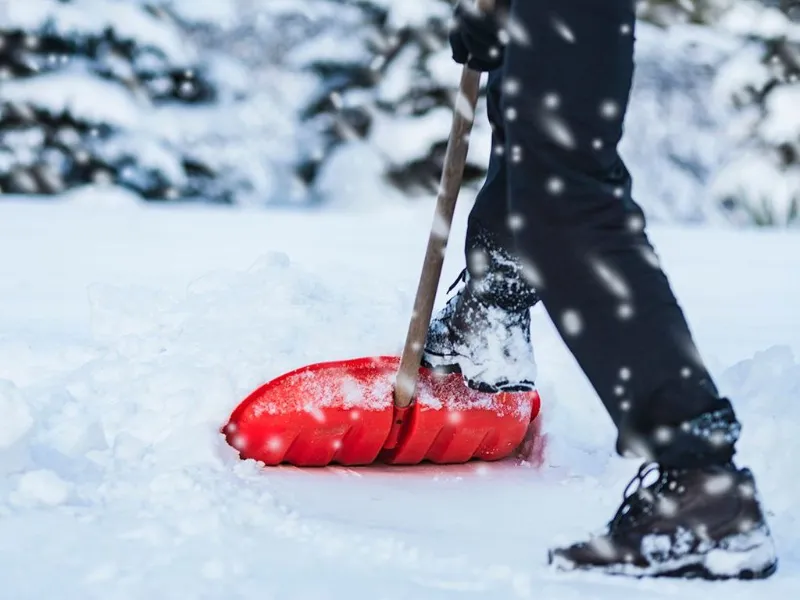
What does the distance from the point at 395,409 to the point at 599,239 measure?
25.5 inches

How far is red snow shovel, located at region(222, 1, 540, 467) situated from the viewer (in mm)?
1678

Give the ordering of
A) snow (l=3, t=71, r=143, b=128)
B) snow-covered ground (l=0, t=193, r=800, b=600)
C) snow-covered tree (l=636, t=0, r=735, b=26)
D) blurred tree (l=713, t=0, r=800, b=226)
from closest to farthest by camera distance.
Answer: snow-covered ground (l=0, t=193, r=800, b=600), snow (l=3, t=71, r=143, b=128), blurred tree (l=713, t=0, r=800, b=226), snow-covered tree (l=636, t=0, r=735, b=26)

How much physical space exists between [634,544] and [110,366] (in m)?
1.06

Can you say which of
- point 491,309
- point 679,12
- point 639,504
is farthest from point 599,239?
point 679,12

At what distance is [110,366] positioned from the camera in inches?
74.3

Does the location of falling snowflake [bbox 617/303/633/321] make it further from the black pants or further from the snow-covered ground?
the snow-covered ground

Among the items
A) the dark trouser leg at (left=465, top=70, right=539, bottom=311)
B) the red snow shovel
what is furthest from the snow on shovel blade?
the dark trouser leg at (left=465, top=70, right=539, bottom=311)

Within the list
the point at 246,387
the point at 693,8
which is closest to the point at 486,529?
the point at 246,387

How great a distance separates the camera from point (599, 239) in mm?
1209

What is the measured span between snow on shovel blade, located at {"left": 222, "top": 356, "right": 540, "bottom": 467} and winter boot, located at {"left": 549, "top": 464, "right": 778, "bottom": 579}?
597 millimetres

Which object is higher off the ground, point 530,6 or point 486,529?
point 530,6

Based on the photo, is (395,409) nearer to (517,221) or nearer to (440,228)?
(440,228)

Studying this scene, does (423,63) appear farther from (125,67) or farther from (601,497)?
(601,497)

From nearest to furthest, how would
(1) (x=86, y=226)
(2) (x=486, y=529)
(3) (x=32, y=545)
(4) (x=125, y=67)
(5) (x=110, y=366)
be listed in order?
(3) (x=32, y=545)
(2) (x=486, y=529)
(5) (x=110, y=366)
(1) (x=86, y=226)
(4) (x=125, y=67)
